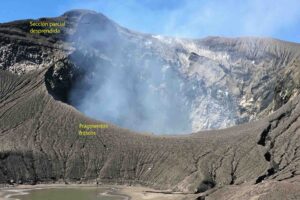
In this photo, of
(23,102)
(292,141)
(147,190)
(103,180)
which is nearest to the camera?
(292,141)

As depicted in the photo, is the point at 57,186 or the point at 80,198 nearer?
the point at 80,198

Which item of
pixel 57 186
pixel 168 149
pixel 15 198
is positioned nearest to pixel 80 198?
pixel 15 198

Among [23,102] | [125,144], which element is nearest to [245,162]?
[125,144]

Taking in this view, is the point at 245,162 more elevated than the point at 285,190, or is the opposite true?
the point at 245,162

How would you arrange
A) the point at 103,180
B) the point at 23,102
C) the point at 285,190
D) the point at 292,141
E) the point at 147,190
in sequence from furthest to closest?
1. the point at 23,102
2. the point at 103,180
3. the point at 147,190
4. the point at 292,141
5. the point at 285,190

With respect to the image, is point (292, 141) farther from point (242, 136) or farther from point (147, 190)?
point (147, 190)

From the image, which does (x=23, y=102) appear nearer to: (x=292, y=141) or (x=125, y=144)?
(x=125, y=144)

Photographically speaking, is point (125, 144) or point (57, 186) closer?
point (57, 186)

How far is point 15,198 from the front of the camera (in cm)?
12688

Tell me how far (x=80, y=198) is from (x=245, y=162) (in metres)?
38.9

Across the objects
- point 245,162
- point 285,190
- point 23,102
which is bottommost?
point 285,190

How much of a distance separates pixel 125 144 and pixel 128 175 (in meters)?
10.8

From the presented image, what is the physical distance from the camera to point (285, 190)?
8188 cm

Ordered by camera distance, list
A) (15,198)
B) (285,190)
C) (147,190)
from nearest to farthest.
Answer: (285,190) < (15,198) < (147,190)
